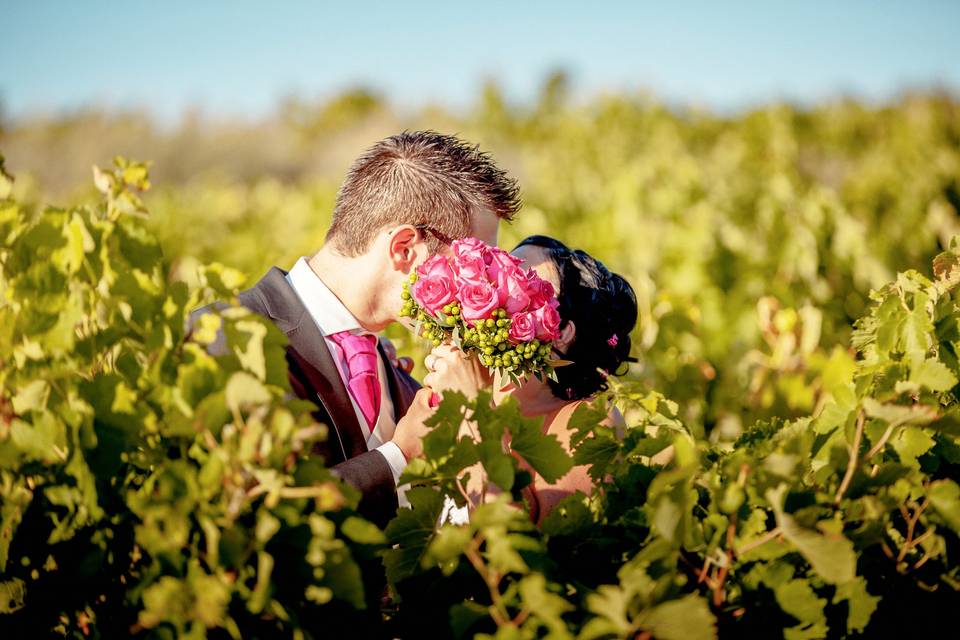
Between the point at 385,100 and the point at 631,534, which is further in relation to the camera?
the point at 385,100

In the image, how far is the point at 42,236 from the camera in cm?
162

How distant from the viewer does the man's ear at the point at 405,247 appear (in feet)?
9.30

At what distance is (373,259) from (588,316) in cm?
85

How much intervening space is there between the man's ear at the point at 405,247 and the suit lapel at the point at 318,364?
1.25 feet

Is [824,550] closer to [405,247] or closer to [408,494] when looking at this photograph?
[408,494]

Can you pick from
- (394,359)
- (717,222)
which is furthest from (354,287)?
(717,222)

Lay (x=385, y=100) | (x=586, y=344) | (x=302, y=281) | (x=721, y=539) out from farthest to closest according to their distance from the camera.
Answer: (x=385, y=100)
(x=586, y=344)
(x=302, y=281)
(x=721, y=539)

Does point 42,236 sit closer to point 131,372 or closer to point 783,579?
point 131,372

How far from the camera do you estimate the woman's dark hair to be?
3092mm

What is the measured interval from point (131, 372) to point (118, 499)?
258 mm

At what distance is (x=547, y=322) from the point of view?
8.00 ft

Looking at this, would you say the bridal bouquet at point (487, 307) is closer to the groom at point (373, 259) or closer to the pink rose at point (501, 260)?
the pink rose at point (501, 260)

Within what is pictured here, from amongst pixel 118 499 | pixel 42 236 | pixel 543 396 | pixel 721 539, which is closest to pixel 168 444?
pixel 118 499

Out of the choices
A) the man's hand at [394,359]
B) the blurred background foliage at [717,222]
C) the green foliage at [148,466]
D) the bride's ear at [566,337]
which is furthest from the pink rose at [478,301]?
the blurred background foliage at [717,222]
